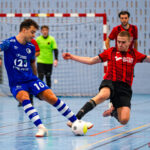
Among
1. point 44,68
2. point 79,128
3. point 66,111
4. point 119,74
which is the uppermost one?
point 119,74

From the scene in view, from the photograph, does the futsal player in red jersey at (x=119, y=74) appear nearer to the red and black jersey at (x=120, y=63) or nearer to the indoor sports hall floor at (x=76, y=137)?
the red and black jersey at (x=120, y=63)

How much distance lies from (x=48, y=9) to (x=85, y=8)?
50.6 inches

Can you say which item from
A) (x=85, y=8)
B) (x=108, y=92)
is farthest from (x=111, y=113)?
(x=85, y=8)

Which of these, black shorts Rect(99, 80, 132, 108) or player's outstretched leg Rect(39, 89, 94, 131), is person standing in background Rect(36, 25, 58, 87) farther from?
player's outstretched leg Rect(39, 89, 94, 131)

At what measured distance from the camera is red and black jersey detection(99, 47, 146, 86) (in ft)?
17.5

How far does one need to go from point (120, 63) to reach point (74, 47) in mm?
8160

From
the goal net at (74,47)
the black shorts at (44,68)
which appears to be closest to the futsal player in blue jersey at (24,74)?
the black shorts at (44,68)

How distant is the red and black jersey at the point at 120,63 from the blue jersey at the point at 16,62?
99 cm

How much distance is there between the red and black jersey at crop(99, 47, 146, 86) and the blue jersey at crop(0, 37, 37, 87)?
0.99 meters

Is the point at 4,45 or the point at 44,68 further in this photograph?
the point at 44,68

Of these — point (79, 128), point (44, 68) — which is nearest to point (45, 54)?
point (44, 68)

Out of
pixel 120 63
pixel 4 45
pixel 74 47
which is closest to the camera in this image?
pixel 4 45

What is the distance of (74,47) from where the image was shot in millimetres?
13430

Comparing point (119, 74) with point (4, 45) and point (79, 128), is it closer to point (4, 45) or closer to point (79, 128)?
point (79, 128)
